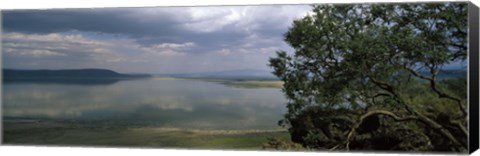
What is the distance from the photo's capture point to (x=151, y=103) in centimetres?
1188

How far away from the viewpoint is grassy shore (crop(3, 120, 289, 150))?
37.9 ft

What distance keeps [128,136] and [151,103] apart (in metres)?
0.52

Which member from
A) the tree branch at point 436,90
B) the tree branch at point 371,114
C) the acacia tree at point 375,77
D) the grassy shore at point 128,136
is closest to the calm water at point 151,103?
the grassy shore at point 128,136

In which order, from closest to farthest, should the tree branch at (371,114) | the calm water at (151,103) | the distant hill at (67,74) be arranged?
the tree branch at (371,114)
the calm water at (151,103)
the distant hill at (67,74)

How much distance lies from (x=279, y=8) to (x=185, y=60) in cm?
139

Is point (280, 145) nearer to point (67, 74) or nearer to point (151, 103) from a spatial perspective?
point (151, 103)

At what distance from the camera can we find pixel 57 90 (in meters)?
12.3

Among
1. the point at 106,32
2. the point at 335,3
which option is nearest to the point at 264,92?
the point at 335,3

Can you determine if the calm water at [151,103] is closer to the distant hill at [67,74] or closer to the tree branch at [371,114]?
the distant hill at [67,74]

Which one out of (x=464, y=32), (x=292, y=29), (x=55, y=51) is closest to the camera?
(x=464, y=32)

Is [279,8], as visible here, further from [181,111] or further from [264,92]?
[181,111]

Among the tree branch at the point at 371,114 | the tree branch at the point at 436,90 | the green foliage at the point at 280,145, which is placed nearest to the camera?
the tree branch at the point at 436,90

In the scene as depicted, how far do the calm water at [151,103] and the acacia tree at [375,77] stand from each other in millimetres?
390

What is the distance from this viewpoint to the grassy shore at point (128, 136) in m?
11.5
